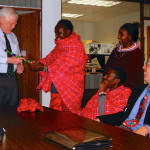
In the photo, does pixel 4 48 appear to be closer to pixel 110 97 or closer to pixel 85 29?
pixel 110 97

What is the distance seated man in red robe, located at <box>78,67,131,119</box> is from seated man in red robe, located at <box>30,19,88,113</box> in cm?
77

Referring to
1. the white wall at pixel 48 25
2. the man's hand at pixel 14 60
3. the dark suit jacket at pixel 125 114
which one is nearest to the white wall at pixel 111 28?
the white wall at pixel 48 25

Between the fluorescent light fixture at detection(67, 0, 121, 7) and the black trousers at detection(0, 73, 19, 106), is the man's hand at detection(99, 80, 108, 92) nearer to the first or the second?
the black trousers at detection(0, 73, 19, 106)

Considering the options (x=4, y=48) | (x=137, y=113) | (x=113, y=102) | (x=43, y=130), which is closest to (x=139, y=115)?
(x=137, y=113)

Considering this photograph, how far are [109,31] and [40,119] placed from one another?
943 cm

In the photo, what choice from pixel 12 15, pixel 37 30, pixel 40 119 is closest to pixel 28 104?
pixel 40 119

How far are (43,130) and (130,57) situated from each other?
168cm

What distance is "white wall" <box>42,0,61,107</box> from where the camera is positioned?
186 inches

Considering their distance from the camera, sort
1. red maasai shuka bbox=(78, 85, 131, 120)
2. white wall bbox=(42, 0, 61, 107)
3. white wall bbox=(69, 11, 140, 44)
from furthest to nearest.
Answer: white wall bbox=(69, 11, 140, 44) → white wall bbox=(42, 0, 61, 107) → red maasai shuka bbox=(78, 85, 131, 120)

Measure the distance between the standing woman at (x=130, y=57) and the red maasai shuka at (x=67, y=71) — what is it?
0.49 meters

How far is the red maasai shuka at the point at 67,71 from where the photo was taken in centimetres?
336

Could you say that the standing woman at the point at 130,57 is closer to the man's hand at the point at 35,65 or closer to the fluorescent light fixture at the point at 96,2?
the man's hand at the point at 35,65

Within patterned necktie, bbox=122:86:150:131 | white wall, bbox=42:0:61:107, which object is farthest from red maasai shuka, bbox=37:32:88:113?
patterned necktie, bbox=122:86:150:131

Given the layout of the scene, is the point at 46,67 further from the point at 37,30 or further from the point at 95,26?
the point at 95,26
